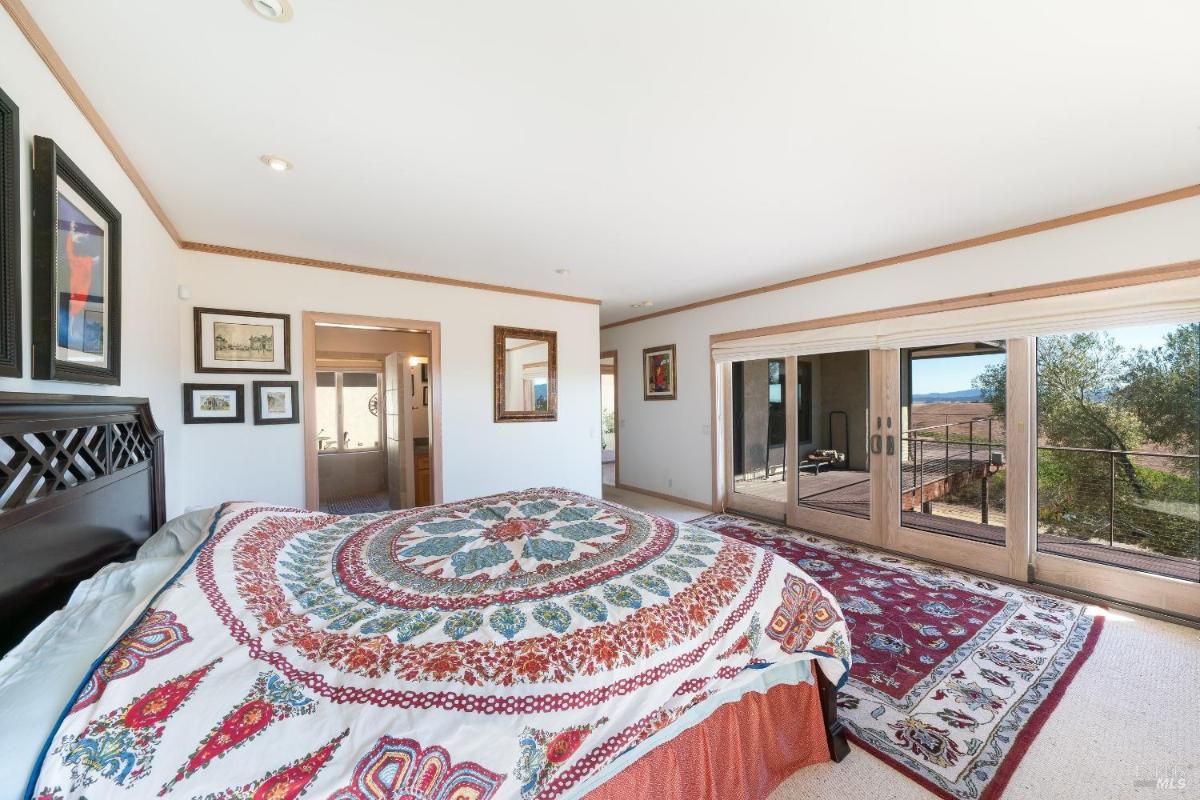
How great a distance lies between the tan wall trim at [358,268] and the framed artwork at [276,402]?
36.6 inches

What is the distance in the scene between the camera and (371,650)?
115 centimetres

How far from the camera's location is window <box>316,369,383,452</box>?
19.2ft

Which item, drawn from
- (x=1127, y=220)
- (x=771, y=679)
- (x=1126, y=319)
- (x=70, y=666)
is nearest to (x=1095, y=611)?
(x=1126, y=319)

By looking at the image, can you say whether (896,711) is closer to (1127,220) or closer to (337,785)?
(337,785)

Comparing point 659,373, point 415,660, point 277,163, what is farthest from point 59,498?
point 659,373

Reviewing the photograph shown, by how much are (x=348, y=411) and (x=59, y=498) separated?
16.8 feet

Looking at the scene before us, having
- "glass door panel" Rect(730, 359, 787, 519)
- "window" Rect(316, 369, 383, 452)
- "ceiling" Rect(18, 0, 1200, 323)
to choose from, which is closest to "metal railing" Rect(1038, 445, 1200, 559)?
"ceiling" Rect(18, 0, 1200, 323)

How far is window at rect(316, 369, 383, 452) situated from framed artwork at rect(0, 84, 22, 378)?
4870 millimetres

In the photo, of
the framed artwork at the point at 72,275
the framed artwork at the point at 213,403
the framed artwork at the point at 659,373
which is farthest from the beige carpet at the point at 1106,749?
the framed artwork at the point at 659,373

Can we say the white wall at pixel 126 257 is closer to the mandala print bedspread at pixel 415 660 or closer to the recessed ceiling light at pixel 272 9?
the recessed ceiling light at pixel 272 9

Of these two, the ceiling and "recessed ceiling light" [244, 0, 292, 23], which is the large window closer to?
the ceiling

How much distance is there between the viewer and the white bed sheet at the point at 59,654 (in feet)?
2.52

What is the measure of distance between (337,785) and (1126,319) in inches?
165

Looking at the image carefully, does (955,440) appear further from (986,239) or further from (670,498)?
(670,498)
